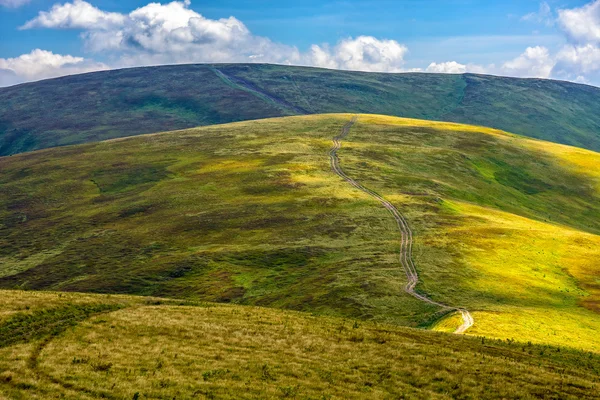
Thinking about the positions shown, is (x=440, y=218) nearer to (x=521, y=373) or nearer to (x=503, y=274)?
(x=503, y=274)

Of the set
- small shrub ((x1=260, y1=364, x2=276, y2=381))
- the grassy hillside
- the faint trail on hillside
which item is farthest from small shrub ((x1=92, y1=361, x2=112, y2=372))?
the faint trail on hillside

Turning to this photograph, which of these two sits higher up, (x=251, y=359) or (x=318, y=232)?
(x=251, y=359)

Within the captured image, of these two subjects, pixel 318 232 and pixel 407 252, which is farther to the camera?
pixel 318 232

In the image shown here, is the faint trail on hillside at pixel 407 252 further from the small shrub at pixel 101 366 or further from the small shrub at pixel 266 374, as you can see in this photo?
the small shrub at pixel 101 366

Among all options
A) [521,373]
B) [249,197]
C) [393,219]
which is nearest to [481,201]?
[393,219]

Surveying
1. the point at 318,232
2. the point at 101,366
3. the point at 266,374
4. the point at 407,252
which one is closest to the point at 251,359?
the point at 266,374

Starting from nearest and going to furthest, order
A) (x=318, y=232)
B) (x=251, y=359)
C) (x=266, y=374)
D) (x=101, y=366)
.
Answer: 1. (x=101, y=366)
2. (x=266, y=374)
3. (x=251, y=359)
4. (x=318, y=232)

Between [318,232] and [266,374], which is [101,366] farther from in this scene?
[318,232]
